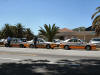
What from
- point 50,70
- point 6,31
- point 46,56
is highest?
point 6,31

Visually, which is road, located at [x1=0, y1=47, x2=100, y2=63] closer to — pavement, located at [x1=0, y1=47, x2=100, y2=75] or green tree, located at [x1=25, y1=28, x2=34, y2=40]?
pavement, located at [x1=0, y1=47, x2=100, y2=75]

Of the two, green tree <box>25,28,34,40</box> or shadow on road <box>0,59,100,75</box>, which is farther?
green tree <box>25,28,34,40</box>

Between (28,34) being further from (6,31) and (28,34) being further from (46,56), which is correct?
(46,56)

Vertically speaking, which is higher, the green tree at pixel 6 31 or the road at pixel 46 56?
the green tree at pixel 6 31

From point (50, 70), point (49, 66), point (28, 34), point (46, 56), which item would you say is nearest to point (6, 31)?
point (28, 34)

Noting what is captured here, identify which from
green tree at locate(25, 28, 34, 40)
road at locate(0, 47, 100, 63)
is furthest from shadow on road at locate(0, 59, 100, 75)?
green tree at locate(25, 28, 34, 40)

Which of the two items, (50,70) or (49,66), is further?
(49,66)

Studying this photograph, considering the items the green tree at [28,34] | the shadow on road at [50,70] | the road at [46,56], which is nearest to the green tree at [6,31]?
the green tree at [28,34]

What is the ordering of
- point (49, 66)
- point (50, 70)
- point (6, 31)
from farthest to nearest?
point (6, 31) < point (49, 66) < point (50, 70)

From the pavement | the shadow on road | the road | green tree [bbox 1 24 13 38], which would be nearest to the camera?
the shadow on road

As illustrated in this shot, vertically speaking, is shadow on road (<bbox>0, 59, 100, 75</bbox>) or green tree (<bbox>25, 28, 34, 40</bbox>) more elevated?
green tree (<bbox>25, 28, 34, 40</bbox>)

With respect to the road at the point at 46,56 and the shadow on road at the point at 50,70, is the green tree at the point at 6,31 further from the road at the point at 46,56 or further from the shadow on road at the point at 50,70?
the shadow on road at the point at 50,70

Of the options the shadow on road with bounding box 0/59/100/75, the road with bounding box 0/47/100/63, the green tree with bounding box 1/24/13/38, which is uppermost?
the green tree with bounding box 1/24/13/38

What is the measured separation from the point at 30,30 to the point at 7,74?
148ft
